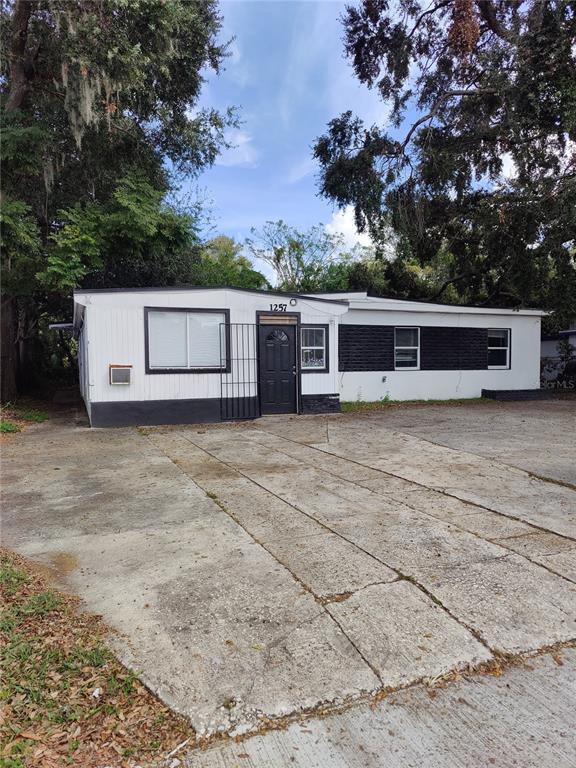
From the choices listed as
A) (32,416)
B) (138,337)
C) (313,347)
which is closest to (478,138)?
(313,347)

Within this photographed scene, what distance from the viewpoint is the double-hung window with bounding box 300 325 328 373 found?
1085 cm

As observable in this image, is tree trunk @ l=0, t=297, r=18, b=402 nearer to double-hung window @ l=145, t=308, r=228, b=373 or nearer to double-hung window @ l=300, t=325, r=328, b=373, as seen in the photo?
double-hung window @ l=145, t=308, r=228, b=373

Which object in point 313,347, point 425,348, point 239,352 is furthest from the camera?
point 425,348

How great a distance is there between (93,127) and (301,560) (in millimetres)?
11363

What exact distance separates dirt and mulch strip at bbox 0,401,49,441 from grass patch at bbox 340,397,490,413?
6753 millimetres

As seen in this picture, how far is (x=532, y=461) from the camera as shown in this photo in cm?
639

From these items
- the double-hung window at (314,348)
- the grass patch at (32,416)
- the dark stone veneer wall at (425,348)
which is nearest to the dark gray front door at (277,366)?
the double-hung window at (314,348)

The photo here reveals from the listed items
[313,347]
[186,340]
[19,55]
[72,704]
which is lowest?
[72,704]

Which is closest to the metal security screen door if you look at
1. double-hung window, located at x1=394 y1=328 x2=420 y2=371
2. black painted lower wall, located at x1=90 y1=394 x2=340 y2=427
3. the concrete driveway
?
black painted lower wall, located at x1=90 y1=394 x2=340 y2=427

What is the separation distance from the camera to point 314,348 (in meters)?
10.9

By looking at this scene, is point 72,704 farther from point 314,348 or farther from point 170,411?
point 314,348

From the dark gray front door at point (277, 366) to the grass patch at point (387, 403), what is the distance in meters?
1.78

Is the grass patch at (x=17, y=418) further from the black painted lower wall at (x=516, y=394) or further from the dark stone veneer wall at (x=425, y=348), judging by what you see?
the black painted lower wall at (x=516, y=394)

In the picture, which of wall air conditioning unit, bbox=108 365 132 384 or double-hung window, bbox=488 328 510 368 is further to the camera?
double-hung window, bbox=488 328 510 368
